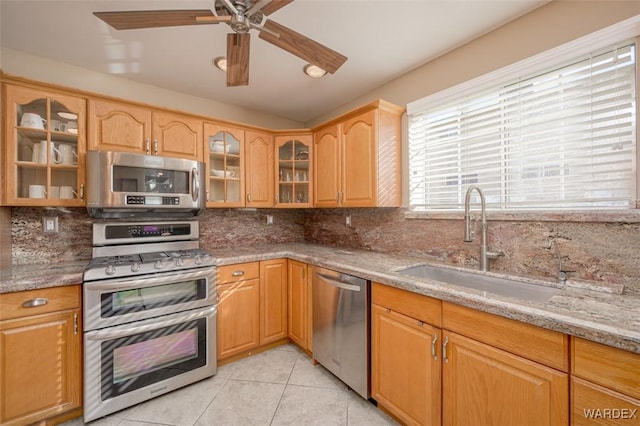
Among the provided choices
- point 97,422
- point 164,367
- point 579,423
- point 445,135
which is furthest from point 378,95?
point 97,422

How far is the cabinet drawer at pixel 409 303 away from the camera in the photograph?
4.42 ft

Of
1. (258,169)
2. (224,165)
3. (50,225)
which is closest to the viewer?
(50,225)

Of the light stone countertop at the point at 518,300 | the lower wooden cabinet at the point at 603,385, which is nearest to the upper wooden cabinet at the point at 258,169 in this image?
the light stone countertop at the point at 518,300

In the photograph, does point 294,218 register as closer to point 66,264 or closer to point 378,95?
point 378,95

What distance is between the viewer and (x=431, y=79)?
209cm

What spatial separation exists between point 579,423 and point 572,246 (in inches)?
34.3

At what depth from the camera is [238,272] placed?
2234mm

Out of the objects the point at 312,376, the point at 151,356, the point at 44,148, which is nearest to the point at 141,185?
the point at 44,148

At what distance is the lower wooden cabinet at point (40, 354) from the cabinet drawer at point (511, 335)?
7.19ft

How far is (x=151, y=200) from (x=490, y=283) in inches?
97.3

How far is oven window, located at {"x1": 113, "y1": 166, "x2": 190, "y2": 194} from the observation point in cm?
192

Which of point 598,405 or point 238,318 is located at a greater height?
point 598,405

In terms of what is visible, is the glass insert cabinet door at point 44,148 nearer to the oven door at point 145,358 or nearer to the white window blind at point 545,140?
the oven door at point 145,358

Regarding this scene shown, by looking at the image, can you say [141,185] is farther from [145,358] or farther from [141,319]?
[145,358]
